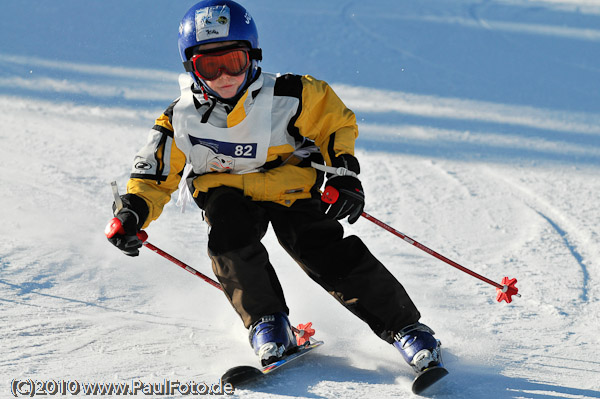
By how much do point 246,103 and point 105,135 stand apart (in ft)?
9.93

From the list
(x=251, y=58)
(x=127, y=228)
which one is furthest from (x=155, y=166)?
(x=251, y=58)

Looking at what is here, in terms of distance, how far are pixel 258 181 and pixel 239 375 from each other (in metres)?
0.82

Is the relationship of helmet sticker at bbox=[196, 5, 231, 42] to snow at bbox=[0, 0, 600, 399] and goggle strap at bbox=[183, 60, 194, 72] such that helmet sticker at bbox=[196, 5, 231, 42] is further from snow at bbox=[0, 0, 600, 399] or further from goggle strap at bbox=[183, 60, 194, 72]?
snow at bbox=[0, 0, 600, 399]

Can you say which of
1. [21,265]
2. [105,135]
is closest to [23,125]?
[105,135]

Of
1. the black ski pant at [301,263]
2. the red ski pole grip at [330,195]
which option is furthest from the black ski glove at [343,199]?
the black ski pant at [301,263]

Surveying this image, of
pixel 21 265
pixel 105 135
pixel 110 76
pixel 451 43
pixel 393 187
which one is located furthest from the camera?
pixel 451 43

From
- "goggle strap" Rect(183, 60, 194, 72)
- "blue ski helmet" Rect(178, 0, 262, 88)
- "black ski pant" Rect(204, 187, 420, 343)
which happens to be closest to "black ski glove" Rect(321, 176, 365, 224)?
"black ski pant" Rect(204, 187, 420, 343)

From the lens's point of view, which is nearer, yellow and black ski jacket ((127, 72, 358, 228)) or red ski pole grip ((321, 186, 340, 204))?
red ski pole grip ((321, 186, 340, 204))

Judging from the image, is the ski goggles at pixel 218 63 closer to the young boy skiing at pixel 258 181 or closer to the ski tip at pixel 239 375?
the young boy skiing at pixel 258 181

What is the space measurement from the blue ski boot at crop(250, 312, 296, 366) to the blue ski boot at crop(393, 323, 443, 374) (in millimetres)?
410

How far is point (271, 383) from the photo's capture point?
101 inches

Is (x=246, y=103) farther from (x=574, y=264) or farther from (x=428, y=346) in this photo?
(x=574, y=264)

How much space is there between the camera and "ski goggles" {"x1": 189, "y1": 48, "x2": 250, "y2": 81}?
9.23 ft

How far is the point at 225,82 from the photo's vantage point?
2.82m
